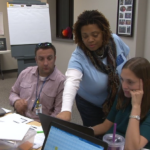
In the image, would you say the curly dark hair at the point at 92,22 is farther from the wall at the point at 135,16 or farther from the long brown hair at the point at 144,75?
the wall at the point at 135,16

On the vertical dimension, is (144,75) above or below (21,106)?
above

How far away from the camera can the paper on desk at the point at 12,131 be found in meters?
1.05

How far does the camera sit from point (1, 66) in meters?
5.65

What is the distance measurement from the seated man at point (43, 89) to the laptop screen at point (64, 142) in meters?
0.81

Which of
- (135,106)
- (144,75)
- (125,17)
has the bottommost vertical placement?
(135,106)

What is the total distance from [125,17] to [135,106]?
6.46 feet

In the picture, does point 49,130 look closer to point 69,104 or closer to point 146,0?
point 69,104

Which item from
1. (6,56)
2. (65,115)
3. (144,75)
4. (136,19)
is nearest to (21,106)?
(65,115)

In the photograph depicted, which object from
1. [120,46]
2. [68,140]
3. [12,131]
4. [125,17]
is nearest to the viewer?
[68,140]

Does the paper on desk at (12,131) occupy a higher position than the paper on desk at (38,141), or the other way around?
the paper on desk at (12,131)

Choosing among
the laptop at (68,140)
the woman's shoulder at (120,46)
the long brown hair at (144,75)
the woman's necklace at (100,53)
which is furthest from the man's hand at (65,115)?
the woman's shoulder at (120,46)

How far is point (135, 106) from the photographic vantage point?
1.17 metres

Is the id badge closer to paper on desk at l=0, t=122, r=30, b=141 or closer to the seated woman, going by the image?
paper on desk at l=0, t=122, r=30, b=141

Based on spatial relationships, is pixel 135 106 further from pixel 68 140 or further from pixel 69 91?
pixel 68 140
